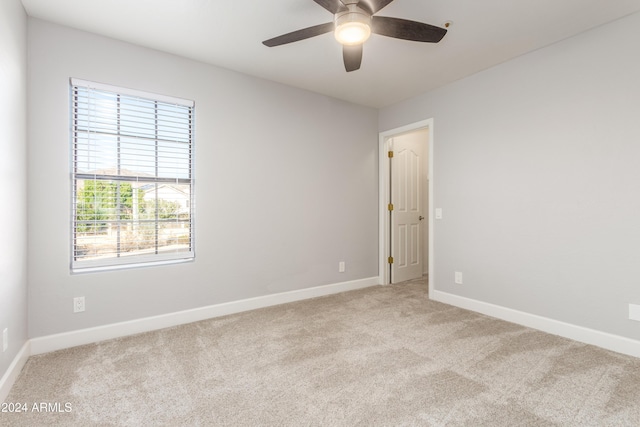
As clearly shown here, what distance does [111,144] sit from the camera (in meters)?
2.58

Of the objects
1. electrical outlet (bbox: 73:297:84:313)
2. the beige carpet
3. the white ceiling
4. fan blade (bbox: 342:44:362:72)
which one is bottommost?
the beige carpet

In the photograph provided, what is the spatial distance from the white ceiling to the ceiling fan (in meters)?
0.30

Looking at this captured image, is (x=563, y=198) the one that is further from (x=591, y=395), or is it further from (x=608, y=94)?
(x=591, y=395)

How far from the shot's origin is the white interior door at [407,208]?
444cm

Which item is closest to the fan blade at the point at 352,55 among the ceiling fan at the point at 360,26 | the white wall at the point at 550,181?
the ceiling fan at the point at 360,26

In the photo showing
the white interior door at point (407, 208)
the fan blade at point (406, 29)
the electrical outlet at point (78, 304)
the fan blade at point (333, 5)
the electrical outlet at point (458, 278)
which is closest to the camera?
the fan blade at point (333, 5)

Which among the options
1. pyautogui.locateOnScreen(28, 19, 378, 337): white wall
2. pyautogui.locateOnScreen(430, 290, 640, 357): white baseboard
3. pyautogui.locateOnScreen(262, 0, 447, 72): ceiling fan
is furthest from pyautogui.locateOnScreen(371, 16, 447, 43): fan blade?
pyautogui.locateOnScreen(430, 290, 640, 357): white baseboard

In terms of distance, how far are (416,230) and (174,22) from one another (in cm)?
398

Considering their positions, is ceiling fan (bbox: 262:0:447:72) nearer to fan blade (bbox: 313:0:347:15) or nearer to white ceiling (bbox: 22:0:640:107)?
fan blade (bbox: 313:0:347:15)

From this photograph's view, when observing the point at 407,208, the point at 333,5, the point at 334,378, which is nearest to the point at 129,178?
the point at 333,5

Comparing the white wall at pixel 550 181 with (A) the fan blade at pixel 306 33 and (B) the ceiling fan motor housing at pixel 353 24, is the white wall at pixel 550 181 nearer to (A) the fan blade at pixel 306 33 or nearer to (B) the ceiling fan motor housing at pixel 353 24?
(B) the ceiling fan motor housing at pixel 353 24

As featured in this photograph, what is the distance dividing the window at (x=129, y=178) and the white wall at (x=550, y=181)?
111 inches

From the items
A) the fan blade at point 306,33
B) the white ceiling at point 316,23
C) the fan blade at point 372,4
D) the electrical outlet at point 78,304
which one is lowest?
the electrical outlet at point 78,304

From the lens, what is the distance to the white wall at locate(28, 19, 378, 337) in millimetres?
2338
